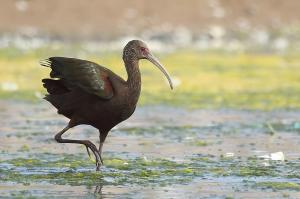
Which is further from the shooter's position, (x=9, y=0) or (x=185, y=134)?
(x=9, y=0)

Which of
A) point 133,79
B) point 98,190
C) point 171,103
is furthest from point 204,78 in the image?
point 98,190

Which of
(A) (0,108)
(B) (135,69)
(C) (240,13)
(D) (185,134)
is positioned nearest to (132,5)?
(C) (240,13)

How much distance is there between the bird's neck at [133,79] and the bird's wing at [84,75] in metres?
0.23

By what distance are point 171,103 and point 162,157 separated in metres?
6.89

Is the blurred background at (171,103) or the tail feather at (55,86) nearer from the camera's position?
the blurred background at (171,103)

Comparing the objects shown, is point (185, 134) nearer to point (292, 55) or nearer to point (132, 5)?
point (292, 55)

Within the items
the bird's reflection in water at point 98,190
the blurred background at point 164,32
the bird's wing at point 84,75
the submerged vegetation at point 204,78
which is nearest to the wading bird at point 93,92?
the bird's wing at point 84,75

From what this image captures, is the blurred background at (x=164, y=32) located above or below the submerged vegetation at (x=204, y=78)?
above

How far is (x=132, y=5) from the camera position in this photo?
42969 millimetres

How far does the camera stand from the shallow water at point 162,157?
10297 mm

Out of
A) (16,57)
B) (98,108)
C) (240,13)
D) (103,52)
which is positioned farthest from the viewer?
(240,13)

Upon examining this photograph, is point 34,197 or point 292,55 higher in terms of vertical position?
point 292,55

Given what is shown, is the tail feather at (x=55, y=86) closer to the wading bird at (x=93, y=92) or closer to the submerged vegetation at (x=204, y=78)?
the wading bird at (x=93, y=92)

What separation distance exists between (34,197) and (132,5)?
1324 inches
